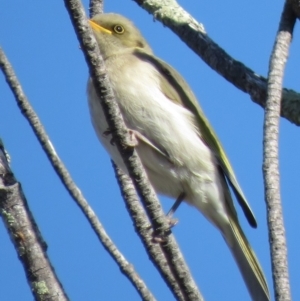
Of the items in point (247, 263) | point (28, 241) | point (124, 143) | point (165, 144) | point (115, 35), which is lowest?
point (28, 241)

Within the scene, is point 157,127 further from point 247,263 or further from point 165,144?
point 247,263

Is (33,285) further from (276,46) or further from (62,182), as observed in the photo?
(276,46)

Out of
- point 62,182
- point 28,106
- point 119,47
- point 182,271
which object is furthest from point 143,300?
point 119,47

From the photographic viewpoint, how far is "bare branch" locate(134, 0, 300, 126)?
14.3ft

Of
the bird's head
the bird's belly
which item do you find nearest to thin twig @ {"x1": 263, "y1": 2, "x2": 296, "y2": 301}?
the bird's belly

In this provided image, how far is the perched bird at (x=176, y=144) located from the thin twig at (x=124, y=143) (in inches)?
48.6

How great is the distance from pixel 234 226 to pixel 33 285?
2.35 m

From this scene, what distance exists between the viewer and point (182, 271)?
330 cm

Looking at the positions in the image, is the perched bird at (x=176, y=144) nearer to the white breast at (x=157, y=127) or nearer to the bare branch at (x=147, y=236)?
the white breast at (x=157, y=127)

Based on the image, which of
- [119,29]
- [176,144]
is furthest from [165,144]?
[119,29]

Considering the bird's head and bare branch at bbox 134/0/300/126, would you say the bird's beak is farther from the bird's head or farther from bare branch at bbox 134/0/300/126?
bare branch at bbox 134/0/300/126

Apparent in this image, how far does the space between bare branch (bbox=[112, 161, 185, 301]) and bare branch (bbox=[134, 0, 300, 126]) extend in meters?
0.97

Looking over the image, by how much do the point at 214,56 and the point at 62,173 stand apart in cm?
144

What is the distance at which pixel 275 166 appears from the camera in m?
3.48
